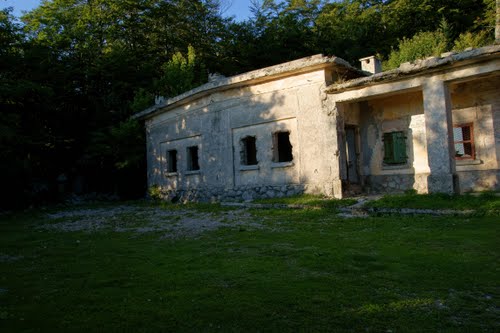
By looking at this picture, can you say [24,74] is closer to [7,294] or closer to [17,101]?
[17,101]

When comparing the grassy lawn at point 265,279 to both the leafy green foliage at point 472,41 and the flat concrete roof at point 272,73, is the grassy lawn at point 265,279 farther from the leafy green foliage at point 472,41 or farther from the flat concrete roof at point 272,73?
the leafy green foliage at point 472,41

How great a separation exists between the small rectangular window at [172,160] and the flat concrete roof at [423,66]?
876 cm

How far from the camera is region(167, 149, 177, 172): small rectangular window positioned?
59.4ft

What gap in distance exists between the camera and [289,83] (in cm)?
1314

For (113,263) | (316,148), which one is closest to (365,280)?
(113,263)

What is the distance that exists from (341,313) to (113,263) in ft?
11.7

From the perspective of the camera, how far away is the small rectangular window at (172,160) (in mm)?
18094

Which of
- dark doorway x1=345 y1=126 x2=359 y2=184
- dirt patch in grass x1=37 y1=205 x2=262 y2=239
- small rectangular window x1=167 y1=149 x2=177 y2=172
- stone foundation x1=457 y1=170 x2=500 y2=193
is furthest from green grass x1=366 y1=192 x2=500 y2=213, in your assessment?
small rectangular window x1=167 y1=149 x2=177 y2=172

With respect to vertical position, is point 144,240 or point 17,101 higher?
point 17,101

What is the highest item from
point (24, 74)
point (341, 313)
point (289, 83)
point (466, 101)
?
point (24, 74)

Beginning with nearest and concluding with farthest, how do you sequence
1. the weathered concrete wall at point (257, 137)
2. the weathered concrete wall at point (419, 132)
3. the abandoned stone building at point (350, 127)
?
the abandoned stone building at point (350, 127) < the weathered concrete wall at point (419, 132) < the weathered concrete wall at point (257, 137)

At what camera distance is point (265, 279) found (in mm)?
4414

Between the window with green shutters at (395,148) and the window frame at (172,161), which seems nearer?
the window with green shutters at (395,148)


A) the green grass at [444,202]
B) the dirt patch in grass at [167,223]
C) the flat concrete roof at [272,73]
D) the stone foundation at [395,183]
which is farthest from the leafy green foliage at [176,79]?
the green grass at [444,202]
